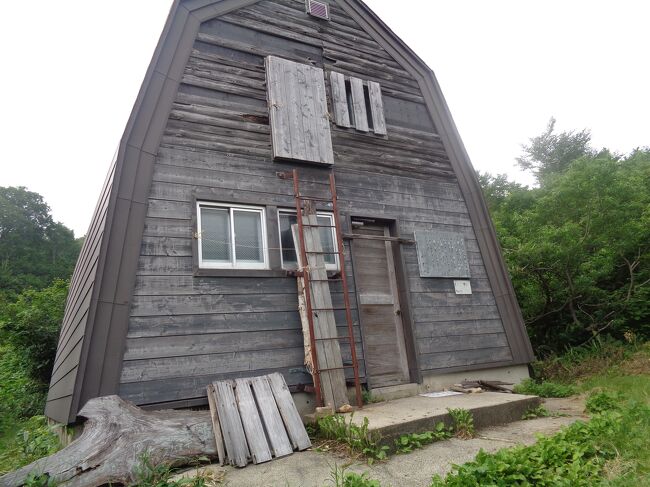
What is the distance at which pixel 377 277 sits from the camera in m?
6.54

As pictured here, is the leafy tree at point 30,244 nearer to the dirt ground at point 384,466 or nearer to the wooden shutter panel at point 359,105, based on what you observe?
the wooden shutter panel at point 359,105

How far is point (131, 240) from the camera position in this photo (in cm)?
479

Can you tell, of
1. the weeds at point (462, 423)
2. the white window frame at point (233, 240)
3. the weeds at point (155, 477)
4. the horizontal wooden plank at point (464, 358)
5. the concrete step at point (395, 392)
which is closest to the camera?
the weeds at point (155, 477)

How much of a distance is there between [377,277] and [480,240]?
88.4 inches

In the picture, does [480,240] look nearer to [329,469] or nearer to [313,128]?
[313,128]

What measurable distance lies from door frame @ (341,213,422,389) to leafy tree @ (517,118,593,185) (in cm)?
2681

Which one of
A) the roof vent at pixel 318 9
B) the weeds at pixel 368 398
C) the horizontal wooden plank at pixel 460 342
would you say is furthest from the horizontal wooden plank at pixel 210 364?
the roof vent at pixel 318 9

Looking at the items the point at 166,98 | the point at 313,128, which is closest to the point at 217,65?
the point at 166,98

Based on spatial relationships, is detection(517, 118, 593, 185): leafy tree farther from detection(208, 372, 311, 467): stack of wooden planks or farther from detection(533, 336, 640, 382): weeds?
detection(208, 372, 311, 467): stack of wooden planks

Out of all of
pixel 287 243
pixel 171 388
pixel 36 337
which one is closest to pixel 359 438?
pixel 171 388

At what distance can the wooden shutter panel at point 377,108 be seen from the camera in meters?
7.23

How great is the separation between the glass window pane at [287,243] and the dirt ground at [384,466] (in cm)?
249

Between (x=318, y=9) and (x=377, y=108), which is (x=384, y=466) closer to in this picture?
(x=377, y=108)

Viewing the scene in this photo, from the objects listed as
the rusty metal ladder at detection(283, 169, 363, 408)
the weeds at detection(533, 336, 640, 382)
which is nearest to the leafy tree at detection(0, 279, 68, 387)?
the rusty metal ladder at detection(283, 169, 363, 408)
